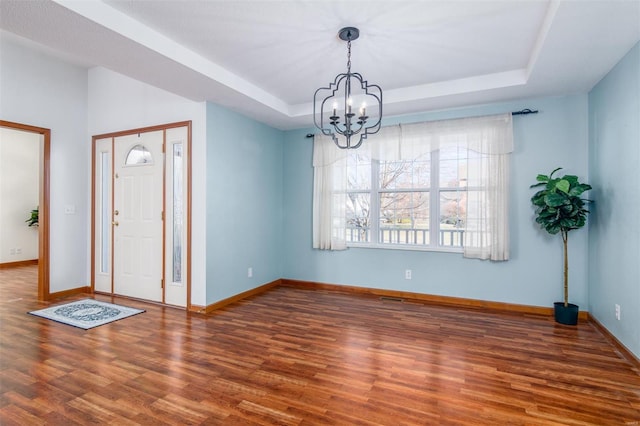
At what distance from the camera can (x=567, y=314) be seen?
3504mm

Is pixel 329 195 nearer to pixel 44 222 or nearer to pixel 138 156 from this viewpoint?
pixel 138 156

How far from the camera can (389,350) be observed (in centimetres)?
287

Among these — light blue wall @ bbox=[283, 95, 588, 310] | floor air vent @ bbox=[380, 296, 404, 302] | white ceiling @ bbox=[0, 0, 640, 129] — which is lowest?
floor air vent @ bbox=[380, 296, 404, 302]

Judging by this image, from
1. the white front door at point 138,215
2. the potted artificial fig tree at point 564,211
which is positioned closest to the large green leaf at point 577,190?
the potted artificial fig tree at point 564,211

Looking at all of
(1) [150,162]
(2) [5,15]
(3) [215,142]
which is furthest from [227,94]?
(2) [5,15]

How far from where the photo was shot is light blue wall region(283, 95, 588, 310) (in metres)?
3.76

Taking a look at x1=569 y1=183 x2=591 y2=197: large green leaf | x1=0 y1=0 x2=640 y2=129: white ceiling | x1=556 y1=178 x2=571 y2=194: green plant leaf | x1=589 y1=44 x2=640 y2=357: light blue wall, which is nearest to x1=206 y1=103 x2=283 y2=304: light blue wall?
x1=0 y1=0 x2=640 y2=129: white ceiling

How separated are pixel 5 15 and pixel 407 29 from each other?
283 centimetres

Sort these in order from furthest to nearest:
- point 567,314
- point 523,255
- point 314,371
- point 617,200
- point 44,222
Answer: point 44,222 < point 523,255 < point 567,314 < point 617,200 < point 314,371

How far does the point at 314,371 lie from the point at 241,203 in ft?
8.70

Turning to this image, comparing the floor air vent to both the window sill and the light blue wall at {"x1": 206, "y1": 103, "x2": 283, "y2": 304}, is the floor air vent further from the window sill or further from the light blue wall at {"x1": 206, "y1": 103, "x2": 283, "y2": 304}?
the light blue wall at {"x1": 206, "y1": 103, "x2": 283, "y2": 304}

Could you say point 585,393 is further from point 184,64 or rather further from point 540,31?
point 184,64

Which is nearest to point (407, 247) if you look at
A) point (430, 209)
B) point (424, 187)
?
point (430, 209)

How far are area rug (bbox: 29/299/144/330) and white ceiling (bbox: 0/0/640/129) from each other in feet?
8.55
